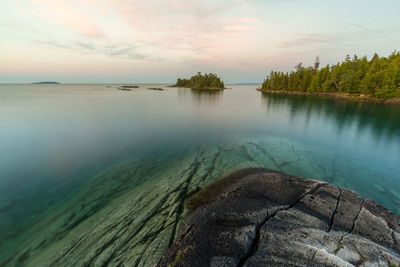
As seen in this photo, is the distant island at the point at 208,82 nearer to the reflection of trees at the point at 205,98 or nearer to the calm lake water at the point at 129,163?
the reflection of trees at the point at 205,98

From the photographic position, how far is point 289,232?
4.16m

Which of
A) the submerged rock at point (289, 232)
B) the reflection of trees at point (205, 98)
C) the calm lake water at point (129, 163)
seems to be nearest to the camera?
the submerged rock at point (289, 232)

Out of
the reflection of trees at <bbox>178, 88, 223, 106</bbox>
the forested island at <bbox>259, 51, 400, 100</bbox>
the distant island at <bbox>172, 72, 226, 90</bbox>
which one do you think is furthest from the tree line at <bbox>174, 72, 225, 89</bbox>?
the reflection of trees at <bbox>178, 88, 223, 106</bbox>

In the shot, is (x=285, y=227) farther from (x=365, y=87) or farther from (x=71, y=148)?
(x=365, y=87)

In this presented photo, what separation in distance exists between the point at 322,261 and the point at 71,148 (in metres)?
16.2

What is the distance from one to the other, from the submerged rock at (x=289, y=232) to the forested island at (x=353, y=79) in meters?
63.9

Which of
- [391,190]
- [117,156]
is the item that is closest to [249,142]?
[391,190]

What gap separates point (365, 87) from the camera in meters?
49.5

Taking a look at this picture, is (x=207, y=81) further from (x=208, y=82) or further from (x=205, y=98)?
(x=205, y=98)

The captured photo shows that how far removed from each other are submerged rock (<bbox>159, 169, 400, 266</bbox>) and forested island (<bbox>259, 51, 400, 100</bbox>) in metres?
63.9

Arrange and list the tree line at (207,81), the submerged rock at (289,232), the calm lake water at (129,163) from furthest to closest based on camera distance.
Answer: the tree line at (207,81)
the calm lake water at (129,163)
the submerged rock at (289,232)

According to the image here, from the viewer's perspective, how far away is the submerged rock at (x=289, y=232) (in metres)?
3.53

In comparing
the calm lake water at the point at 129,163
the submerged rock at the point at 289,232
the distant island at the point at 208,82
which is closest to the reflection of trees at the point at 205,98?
the calm lake water at the point at 129,163

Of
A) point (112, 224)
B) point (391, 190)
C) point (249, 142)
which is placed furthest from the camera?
point (249, 142)
